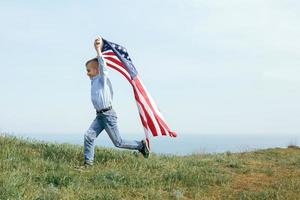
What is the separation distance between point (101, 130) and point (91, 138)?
363mm

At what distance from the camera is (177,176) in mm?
11664

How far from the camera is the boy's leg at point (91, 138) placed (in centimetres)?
1219

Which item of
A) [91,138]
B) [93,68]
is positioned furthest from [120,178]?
[93,68]

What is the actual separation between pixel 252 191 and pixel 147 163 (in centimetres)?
275

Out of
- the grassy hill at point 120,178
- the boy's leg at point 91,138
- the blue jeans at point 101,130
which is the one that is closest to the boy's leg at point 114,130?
the blue jeans at point 101,130

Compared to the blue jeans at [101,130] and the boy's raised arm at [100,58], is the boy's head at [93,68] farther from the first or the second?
the blue jeans at [101,130]

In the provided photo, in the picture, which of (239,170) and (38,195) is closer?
(38,195)

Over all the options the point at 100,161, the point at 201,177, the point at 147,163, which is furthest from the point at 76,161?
the point at 201,177

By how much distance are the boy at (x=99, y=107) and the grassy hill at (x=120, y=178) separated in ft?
1.56

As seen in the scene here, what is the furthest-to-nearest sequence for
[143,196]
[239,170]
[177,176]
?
1. [239,170]
2. [177,176]
3. [143,196]

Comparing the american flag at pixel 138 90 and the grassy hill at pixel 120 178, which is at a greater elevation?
the american flag at pixel 138 90

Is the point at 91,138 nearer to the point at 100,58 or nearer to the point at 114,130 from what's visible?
the point at 114,130

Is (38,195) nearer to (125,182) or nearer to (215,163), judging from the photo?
(125,182)

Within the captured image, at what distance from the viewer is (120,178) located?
10875 mm
